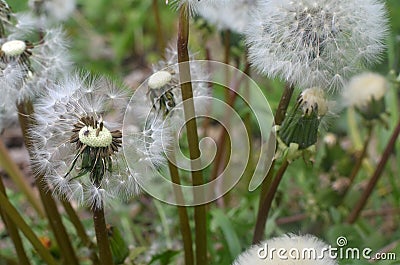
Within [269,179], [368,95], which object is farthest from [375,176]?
[269,179]

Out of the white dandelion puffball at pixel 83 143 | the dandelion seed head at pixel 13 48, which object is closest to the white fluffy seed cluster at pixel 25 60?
the dandelion seed head at pixel 13 48

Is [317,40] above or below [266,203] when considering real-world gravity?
above

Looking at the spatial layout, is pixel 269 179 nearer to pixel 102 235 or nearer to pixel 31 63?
pixel 102 235

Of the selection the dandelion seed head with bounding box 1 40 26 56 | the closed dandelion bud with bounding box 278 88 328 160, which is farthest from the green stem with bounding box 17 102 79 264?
the closed dandelion bud with bounding box 278 88 328 160

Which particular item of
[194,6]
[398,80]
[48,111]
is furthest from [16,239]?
[398,80]

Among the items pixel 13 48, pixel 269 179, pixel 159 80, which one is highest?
pixel 13 48

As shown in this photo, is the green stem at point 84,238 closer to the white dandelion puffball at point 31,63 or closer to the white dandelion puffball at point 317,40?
the white dandelion puffball at point 31,63

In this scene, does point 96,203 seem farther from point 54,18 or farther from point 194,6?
point 54,18
